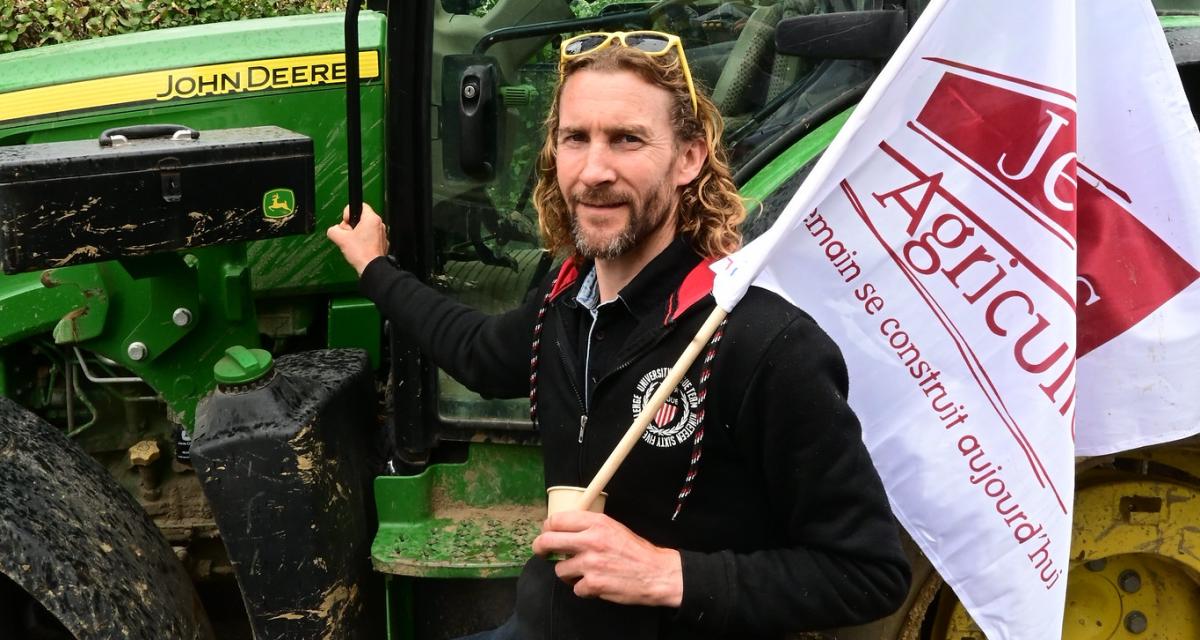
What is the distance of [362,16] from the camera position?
3012 mm

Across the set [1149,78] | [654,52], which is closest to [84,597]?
[654,52]

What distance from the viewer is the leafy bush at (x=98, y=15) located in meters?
7.73

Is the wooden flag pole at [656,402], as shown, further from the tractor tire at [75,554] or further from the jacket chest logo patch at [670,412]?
Result: the tractor tire at [75,554]

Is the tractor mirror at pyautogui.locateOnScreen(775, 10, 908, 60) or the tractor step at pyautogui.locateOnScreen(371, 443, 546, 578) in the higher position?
the tractor mirror at pyautogui.locateOnScreen(775, 10, 908, 60)

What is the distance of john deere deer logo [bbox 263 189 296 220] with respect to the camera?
7.52 feet

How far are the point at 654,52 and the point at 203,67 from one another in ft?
4.67

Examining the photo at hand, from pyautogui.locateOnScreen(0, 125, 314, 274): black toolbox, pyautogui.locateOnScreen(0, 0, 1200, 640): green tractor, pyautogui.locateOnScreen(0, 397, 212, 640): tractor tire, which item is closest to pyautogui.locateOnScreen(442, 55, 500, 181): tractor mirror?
pyautogui.locateOnScreen(0, 0, 1200, 640): green tractor

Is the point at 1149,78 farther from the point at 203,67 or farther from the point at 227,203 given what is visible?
the point at 203,67

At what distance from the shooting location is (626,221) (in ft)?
5.70

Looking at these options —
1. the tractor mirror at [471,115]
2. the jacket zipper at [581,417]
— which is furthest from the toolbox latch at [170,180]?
the jacket zipper at [581,417]

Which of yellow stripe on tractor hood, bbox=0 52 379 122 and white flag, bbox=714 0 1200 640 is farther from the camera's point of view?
yellow stripe on tractor hood, bbox=0 52 379 122

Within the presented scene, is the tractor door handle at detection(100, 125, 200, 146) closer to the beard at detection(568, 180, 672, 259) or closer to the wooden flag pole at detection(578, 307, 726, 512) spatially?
the beard at detection(568, 180, 672, 259)

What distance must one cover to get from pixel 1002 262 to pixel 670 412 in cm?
61

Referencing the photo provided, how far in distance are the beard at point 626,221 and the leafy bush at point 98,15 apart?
657 centimetres
